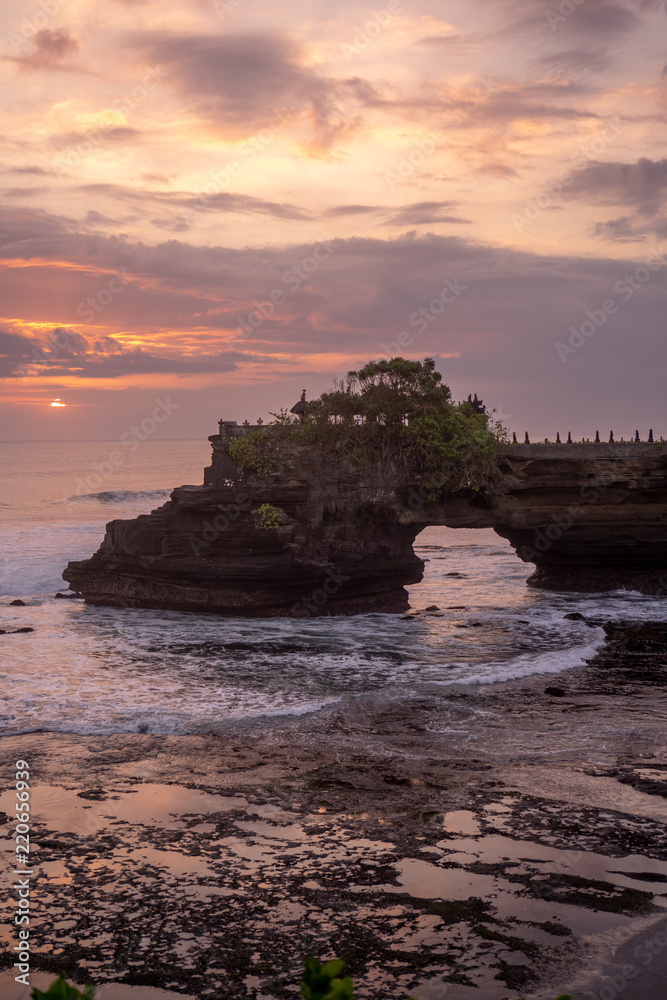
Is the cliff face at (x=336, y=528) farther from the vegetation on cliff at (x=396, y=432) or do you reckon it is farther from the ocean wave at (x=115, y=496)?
the ocean wave at (x=115, y=496)

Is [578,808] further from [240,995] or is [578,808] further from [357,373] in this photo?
[357,373]

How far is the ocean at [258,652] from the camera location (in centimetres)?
1581

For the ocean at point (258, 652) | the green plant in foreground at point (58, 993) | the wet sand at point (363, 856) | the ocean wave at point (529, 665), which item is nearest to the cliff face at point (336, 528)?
the ocean at point (258, 652)

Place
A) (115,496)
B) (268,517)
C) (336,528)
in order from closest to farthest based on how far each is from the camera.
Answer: (268,517), (336,528), (115,496)

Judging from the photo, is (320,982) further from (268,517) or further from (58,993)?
(268,517)

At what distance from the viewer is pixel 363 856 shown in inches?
374

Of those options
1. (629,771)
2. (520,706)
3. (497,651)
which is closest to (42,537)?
(497,651)

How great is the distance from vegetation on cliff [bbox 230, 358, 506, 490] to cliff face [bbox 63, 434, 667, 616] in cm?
56

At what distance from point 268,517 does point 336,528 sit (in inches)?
90.1

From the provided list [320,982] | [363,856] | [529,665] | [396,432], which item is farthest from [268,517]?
[320,982]

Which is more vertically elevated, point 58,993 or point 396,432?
point 396,432

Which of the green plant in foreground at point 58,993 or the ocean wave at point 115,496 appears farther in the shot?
the ocean wave at point 115,496

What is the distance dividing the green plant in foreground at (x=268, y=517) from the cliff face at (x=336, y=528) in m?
0.18

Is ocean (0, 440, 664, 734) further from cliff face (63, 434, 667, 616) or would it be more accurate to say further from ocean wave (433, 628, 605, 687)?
cliff face (63, 434, 667, 616)
